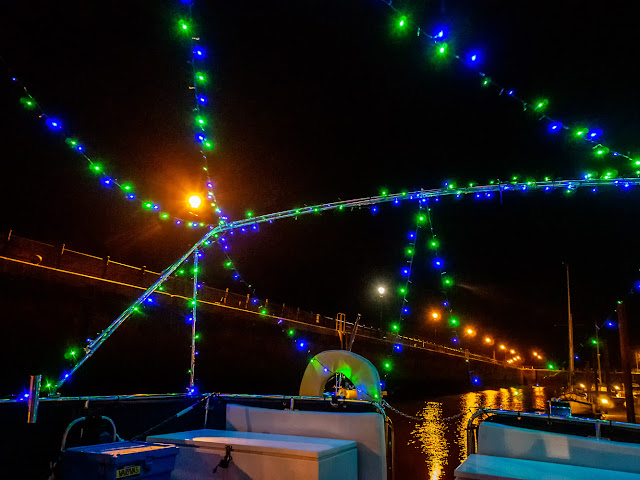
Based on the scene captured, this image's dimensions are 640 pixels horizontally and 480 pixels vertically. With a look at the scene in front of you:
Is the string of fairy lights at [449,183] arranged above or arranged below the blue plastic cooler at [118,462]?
above

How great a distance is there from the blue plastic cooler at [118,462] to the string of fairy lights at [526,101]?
593 centimetres

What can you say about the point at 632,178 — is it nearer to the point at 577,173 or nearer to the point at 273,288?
the point at 577,173

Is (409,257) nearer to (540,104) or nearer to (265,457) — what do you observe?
(540,104)

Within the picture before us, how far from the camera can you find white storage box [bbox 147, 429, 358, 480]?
15.9 ft

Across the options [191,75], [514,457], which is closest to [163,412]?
[514,457]

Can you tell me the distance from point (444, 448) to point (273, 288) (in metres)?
18.5

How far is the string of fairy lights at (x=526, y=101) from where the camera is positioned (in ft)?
21.0

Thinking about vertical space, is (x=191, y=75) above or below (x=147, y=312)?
above

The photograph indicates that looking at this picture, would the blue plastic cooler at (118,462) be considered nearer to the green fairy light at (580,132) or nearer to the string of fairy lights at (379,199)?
the string of fairy lights at (379,199)

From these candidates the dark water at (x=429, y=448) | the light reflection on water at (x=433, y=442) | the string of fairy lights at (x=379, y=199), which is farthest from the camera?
the light reflection on water at (x=433, y=442)

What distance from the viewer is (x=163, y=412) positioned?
6355 mm

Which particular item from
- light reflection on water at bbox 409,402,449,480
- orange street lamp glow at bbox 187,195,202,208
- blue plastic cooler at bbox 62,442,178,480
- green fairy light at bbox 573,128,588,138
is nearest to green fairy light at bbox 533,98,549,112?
green fairy light at bbox 573,128,588,138

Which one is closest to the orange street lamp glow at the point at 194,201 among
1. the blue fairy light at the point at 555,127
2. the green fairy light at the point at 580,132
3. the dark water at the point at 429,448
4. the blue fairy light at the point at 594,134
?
the dark water at the point at 429,448

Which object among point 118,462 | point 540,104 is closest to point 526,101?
point 540,104
